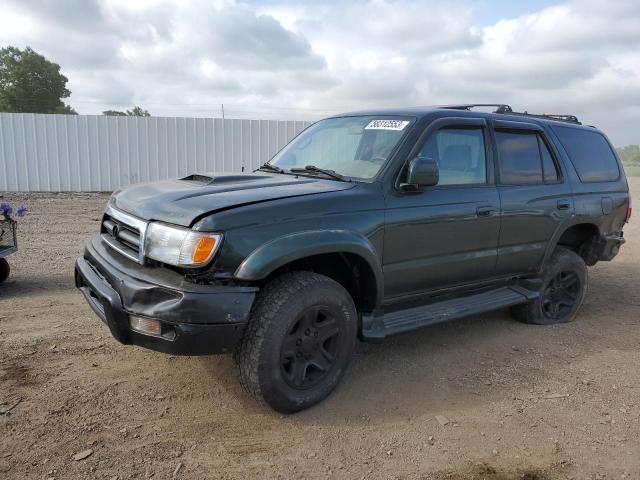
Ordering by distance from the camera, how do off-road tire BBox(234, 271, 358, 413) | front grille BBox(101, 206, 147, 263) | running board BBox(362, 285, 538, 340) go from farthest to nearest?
running board BBox(362, 285, 538, 340), front grille BBox(101, 206, 147, 263), off-road tire BBox(234, 271, 358, 413)

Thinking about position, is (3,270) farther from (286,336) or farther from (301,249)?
(301,249)

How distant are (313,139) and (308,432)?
8.09 feet

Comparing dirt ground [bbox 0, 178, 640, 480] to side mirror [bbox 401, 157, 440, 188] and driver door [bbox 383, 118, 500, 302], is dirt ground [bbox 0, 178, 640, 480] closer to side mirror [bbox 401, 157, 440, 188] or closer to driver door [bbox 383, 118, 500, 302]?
driver door [bbox 383, 118, 500, 302]

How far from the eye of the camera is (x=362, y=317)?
3.60 m

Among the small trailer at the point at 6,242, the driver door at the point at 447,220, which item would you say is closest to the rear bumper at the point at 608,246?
the driver door at the point at 447,220

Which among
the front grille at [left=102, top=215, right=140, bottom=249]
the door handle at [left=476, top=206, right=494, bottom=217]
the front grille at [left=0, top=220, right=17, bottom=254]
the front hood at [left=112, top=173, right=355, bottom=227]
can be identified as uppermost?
the front hood at [left=112, top=173, right=355, bottom=227]

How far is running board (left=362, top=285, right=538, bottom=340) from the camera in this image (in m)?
3.59

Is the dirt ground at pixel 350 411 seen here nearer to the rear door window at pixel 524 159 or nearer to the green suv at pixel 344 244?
the green suv at pixel 344 244

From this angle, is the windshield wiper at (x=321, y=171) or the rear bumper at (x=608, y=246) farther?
the rear bumper at (x=608, y=246)

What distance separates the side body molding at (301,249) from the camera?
2889mm

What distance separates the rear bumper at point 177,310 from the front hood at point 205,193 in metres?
0.36

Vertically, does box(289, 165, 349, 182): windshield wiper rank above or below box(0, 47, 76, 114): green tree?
below

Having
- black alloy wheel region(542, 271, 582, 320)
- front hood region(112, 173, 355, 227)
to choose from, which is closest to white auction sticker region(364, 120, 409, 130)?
front hood region(112, 173, 355, 227)

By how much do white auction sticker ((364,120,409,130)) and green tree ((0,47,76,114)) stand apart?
3712 centimetres
